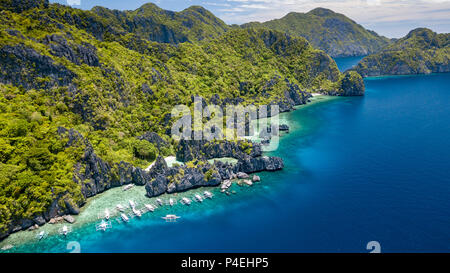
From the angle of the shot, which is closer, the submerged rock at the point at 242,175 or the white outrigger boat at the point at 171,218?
the white outrigger boat at the point at 171,218

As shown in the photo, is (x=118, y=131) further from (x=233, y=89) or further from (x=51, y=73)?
(x=233, y=89)

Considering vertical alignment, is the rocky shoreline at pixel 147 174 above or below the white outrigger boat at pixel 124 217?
above

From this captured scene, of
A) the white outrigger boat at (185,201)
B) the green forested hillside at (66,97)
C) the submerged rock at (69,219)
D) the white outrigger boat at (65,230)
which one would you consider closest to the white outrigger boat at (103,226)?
the white outrigger boat at (65,230)

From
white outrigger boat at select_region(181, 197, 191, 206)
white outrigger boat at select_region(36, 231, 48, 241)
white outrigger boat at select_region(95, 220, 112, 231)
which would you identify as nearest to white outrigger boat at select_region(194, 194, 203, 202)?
white outrigger boat at select_region(181, 197, 191, 206)

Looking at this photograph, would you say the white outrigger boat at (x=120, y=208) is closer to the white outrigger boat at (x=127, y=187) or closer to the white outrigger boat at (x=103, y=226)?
the white outrigger boat at (x=103, y=226)

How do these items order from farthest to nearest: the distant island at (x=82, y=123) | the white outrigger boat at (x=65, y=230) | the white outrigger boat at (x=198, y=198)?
1. the white outrigger boat at (x=198, y=198)
2. the distant island at (x=82, y=123)
3. the white outrigger boat at (x=65, y=230)

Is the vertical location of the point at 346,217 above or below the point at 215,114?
below

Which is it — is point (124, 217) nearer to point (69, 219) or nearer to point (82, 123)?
point (69, 219)
